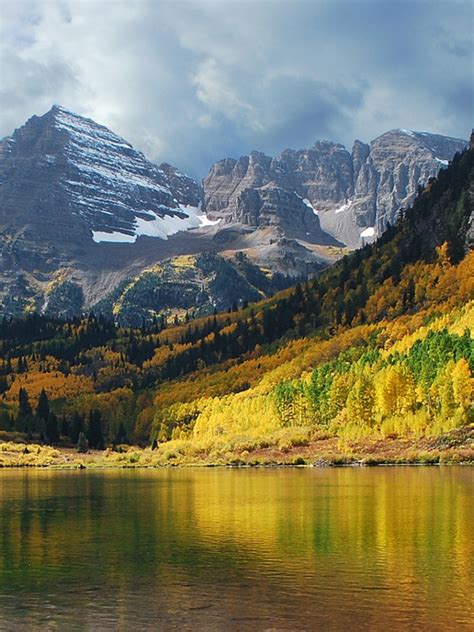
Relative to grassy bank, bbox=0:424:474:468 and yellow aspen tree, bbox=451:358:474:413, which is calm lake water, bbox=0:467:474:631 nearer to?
grassy bank, bbox=0:424:474:468

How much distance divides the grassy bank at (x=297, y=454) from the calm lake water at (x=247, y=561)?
3620 cm

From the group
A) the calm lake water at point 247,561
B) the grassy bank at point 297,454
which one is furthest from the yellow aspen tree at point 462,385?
the calm lake water at point 247,561

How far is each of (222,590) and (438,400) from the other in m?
97.7

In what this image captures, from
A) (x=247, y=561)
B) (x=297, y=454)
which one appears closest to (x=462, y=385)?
(x=297, y=454)

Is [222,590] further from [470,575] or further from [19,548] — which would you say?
[19,548]

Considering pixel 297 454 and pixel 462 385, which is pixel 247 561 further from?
pixel 297 454

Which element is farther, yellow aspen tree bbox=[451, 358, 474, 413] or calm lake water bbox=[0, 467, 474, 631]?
yellow aspen tree bbox=[451, 358, 474, 413]

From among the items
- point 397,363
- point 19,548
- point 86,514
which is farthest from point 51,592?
point 397,363

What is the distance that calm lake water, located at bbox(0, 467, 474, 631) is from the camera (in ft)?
108

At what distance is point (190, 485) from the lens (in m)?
98.4

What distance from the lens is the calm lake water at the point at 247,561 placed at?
33031 millimetres

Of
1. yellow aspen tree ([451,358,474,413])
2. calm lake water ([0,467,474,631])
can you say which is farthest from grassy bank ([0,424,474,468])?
calm lake water ([0,467,474,631])

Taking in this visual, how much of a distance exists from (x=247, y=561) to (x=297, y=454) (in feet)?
317

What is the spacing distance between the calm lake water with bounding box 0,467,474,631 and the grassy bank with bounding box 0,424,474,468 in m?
36.2
